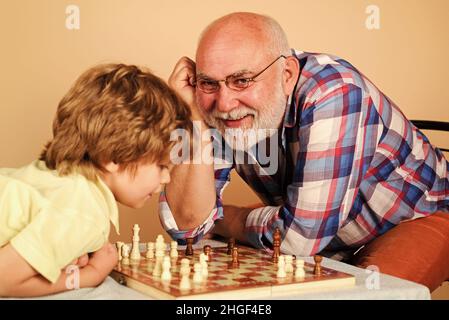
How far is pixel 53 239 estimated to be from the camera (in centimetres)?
151

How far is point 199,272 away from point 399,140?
1.18 meters

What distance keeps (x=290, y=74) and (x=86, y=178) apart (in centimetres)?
94

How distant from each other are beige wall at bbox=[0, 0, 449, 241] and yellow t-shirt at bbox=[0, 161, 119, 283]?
1.88 meters

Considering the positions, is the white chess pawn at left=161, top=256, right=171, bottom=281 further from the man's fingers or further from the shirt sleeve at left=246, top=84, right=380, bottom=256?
the man's fingers

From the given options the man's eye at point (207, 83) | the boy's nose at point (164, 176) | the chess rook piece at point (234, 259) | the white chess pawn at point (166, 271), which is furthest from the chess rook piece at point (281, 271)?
the man's eye at point (207, 83)

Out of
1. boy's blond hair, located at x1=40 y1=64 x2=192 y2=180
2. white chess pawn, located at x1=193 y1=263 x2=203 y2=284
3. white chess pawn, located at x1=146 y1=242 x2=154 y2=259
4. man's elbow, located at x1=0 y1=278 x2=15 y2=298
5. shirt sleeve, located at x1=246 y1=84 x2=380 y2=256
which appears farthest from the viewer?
shirt sleeve, located at x1=246 y1=84 x2=380 y2=256

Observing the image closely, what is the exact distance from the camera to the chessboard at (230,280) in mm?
1522

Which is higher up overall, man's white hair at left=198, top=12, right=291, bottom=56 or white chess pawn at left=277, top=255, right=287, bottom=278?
man's white hair at left=198, top=12, right=291, bottom=56

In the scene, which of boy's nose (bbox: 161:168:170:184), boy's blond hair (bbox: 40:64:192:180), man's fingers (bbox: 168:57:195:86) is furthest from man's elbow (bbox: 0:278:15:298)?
man's fingers (bbox: 168:57:195:86)

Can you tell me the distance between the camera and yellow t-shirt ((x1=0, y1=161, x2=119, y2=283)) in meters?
1.50

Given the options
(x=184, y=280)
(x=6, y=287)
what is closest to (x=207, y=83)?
(x=184, y=280)

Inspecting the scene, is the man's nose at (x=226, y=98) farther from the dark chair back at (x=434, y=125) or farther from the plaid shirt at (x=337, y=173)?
the dark chair back at (x=434, y=125)
